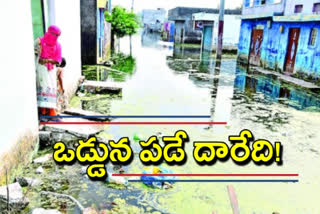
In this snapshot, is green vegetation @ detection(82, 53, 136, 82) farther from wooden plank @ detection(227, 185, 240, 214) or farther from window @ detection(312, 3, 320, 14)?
window @ detection(312, 3, 320, 14)

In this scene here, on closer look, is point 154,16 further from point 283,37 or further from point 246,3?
point 283,37

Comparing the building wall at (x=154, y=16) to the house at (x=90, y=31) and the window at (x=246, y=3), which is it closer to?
the window at (x=246, y=3)

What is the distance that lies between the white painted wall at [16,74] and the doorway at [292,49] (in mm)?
11923

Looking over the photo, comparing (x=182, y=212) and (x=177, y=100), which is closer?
(x=182, y=212)

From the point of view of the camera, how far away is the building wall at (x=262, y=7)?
14391 mm

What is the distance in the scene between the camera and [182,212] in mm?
3082

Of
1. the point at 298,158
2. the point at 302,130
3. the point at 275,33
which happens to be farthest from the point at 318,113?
the point at 275,33

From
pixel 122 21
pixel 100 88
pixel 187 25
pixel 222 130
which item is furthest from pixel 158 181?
pixel 187 25

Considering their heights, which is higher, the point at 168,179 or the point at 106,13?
the point at 106,13

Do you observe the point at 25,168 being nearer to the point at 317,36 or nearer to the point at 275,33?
the point at 317,36

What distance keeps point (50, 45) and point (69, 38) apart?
2.18m

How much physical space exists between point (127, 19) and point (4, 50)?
1531 cm

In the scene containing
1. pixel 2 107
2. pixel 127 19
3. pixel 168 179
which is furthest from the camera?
pixel 127 19

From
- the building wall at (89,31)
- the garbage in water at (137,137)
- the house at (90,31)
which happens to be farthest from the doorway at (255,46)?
the garbage in water at (137,137)
